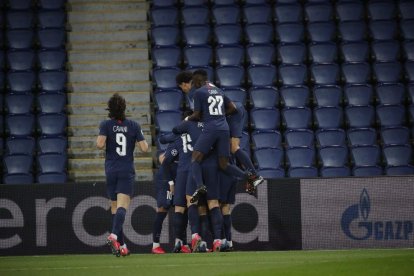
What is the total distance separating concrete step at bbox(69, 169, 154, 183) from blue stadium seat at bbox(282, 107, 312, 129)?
2572 millimetres

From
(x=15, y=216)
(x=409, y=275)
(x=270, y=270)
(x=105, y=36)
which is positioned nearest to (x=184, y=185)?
(x=15, y=216)

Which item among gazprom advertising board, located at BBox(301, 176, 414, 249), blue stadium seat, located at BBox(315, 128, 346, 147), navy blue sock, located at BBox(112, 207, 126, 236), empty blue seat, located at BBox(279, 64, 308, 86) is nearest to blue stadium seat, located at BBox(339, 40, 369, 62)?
empty blue seat, located at BBox(279, 64, 308, 86)

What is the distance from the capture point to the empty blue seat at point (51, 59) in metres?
17.0

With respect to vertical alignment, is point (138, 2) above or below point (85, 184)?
above

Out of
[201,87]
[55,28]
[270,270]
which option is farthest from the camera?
[55,28]

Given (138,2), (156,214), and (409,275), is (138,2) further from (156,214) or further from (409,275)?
(409,275)

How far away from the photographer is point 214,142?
10945 millimetres

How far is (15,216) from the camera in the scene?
12914mm

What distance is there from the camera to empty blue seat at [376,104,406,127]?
15.8 meters

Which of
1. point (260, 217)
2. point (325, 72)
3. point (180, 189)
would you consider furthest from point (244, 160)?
point (325, 72)

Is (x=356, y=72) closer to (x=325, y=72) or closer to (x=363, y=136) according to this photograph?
(x=325, y=72)

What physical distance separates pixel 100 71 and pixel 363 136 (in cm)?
523

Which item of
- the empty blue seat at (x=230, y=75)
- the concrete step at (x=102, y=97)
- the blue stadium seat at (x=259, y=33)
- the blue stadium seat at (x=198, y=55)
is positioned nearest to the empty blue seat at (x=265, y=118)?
the empty blue seat at (x=230, y=75)

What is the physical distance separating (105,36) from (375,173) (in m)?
6.07
